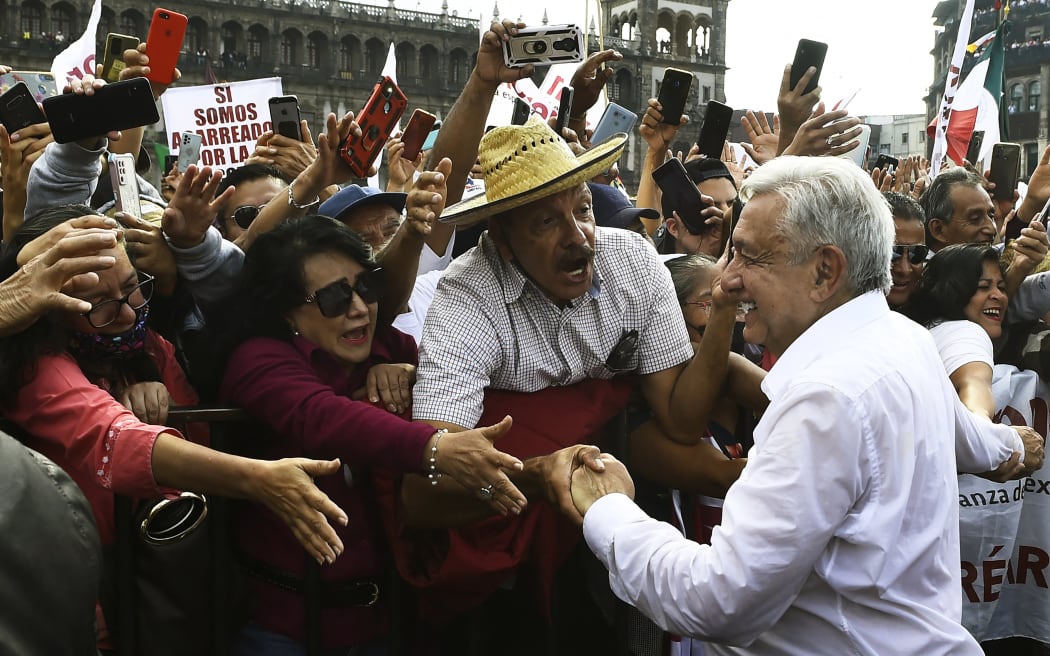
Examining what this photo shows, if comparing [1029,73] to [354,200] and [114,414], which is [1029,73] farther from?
[114,414]

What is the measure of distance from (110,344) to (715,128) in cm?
302

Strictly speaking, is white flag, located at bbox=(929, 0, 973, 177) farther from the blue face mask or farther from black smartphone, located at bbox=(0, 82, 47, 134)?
the blue face mask

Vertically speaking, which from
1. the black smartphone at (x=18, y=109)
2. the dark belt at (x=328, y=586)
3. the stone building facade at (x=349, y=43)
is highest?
the stone building facade at (x=349, y=43)

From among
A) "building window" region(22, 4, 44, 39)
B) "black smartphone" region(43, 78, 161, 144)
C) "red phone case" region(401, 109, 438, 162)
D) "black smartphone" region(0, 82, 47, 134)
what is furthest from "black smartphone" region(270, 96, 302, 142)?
"building window" region(22, 4, 44, 39)

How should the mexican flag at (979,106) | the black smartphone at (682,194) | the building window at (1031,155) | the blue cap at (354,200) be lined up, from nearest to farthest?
the blue cap at (354,200), the black smartphone at (682,194), the mexican flag at (979,106), the building window at (1031,155)

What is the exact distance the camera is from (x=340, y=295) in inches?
106

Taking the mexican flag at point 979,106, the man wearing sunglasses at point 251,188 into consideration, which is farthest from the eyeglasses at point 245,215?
the mexican flag at point 979,106

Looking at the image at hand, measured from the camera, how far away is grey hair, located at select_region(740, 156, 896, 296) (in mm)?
2213

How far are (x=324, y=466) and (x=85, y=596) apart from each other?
822mm

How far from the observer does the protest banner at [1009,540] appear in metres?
3.99

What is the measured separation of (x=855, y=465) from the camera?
2.01 m

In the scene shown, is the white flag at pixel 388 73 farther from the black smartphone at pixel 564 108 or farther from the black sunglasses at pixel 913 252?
the black sunglasses at pixel 913 252

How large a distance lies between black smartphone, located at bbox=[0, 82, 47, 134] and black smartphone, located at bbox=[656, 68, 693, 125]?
2.41 meters

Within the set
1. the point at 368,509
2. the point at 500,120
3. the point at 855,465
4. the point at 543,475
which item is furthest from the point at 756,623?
the point at 500,120
